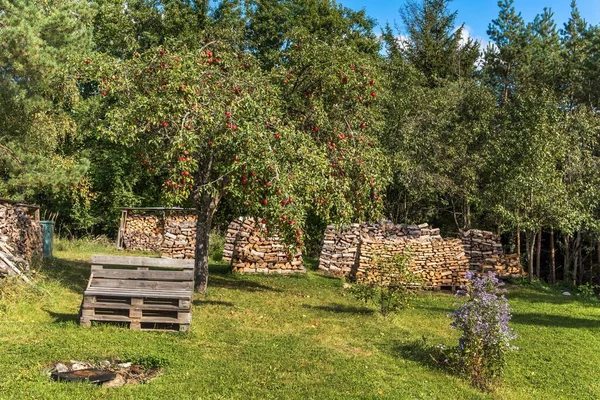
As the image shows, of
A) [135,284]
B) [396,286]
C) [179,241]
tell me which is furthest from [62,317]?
[179,241]

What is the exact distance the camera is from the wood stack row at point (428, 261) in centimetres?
1546

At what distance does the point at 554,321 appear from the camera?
11.9 meters

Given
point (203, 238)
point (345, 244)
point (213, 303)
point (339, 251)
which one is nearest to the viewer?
point (213, 303)

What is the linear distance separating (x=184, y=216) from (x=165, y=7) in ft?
33.5

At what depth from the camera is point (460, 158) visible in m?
21.5

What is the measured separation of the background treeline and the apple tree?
0.48 metres

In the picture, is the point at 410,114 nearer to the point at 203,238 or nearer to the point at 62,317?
the point at 203,238

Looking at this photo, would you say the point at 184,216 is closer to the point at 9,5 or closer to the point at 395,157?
the point at 395,157

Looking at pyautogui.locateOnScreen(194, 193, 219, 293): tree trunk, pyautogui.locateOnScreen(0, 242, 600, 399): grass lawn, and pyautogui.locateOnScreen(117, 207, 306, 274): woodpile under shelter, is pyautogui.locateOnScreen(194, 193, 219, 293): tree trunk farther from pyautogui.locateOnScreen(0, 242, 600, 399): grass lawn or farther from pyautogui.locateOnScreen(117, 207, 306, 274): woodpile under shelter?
pyautogui.locateOnScreen(117, 207, 306, 274): woodpile under shelter

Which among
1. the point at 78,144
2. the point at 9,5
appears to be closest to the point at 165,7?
the point at 78,144

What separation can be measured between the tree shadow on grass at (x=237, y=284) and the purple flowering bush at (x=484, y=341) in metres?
6.90

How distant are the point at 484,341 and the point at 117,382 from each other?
4.52 m

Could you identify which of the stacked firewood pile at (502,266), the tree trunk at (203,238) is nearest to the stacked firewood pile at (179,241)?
the tree trunk at (203,238)

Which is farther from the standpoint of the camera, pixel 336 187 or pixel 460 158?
pixel 460 158
